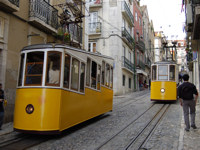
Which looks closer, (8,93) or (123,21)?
(8,93)

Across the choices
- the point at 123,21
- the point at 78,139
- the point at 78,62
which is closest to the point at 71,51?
the point at 78,62

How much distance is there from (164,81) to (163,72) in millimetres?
610

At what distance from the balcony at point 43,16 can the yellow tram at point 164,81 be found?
689cm

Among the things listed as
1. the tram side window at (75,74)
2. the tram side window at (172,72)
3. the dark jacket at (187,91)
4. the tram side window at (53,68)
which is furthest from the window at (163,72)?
the tram side window at (53,68)

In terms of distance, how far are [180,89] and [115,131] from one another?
2.43 meters

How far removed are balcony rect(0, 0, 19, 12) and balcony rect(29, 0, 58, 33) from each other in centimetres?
126

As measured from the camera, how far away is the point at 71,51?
6754 millimetres

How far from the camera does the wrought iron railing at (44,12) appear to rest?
1039 centimetres

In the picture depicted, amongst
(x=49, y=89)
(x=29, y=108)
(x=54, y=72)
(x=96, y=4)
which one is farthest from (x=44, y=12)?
(x=96, y=4)

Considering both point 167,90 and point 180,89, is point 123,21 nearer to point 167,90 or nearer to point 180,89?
point 167,90

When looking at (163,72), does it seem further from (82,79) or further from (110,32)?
(110,32)

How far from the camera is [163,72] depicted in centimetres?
1397

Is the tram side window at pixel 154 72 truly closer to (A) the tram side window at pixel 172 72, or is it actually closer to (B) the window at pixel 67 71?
(A) the tram side window at pixel 172 72

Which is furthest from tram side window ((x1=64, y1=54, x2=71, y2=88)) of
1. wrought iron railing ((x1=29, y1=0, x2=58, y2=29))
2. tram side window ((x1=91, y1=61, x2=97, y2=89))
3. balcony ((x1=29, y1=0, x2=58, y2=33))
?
wrought iron railing ((x1=29, y1=0, x2=58, y2=29))
